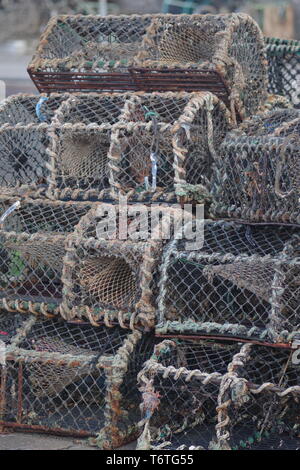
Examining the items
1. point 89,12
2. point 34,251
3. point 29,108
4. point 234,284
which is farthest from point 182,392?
point 89,12

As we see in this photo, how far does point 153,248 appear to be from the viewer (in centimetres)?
357

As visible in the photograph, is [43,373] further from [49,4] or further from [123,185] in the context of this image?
[49,4]

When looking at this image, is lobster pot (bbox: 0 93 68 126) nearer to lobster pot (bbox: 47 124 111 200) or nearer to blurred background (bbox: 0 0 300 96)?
lobster pot (bbox: 47 124 111 200)

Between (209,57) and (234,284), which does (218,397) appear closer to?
(234,284)

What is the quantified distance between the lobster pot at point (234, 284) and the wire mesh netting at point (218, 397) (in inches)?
4.3

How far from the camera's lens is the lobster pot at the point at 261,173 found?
356 cm

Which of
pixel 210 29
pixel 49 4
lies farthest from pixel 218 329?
pixel 49 4

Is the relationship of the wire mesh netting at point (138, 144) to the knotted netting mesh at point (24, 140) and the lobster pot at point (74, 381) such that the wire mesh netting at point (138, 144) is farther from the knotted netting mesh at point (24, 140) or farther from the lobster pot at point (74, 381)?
the lobster pot at point (74, 381)

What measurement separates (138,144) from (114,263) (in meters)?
0.56

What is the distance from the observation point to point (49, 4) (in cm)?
1571

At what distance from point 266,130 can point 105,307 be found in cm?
105

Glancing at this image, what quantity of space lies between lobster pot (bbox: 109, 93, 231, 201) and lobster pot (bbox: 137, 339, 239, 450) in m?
0.69

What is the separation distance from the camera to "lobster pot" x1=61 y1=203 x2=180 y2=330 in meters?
3.55

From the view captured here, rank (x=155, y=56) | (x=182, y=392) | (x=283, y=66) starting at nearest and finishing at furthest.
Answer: (x=182, y=392) → (x=155, y=56) → (x=283, y=66)
